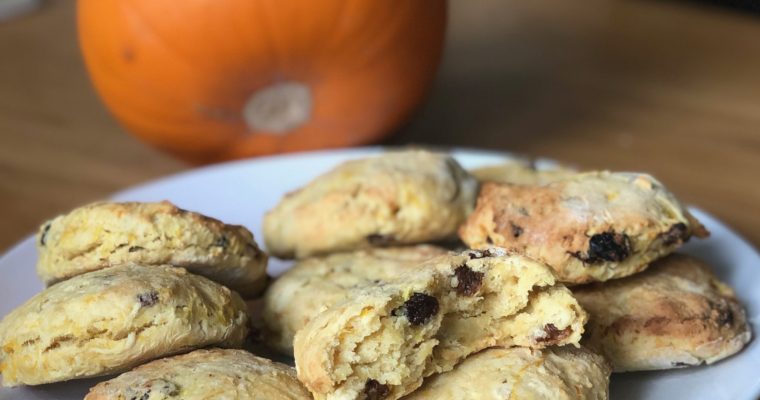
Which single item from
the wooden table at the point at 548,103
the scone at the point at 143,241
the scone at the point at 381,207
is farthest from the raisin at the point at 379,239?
the wooden table at the point at 548,103

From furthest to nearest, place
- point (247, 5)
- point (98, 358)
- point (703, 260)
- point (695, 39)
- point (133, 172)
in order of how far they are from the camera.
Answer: point (695, 39), point (133, 172), point (247, 5), point (703, 260), point (98, 358)

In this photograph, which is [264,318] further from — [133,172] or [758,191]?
[758,191]

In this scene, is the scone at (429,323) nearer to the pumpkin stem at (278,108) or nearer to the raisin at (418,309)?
Answer: the raisin at (418,309)

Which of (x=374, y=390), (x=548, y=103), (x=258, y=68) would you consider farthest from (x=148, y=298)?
(x=548, y=103)

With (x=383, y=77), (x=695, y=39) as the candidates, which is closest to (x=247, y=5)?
(x=383, y=77)

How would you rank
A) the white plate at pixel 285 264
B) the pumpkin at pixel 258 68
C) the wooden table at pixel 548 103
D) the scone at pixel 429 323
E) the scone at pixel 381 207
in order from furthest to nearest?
the wooden table at pixel 548 103 < the pumpkin at pixel 258 68 < the scone at pixel 381 207 < the white plate at pixel 285 264 < the scone at pixel 429 323

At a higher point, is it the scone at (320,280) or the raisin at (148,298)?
the raisin at (148,298)

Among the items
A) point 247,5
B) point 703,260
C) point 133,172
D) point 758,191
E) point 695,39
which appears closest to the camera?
point 703,260
